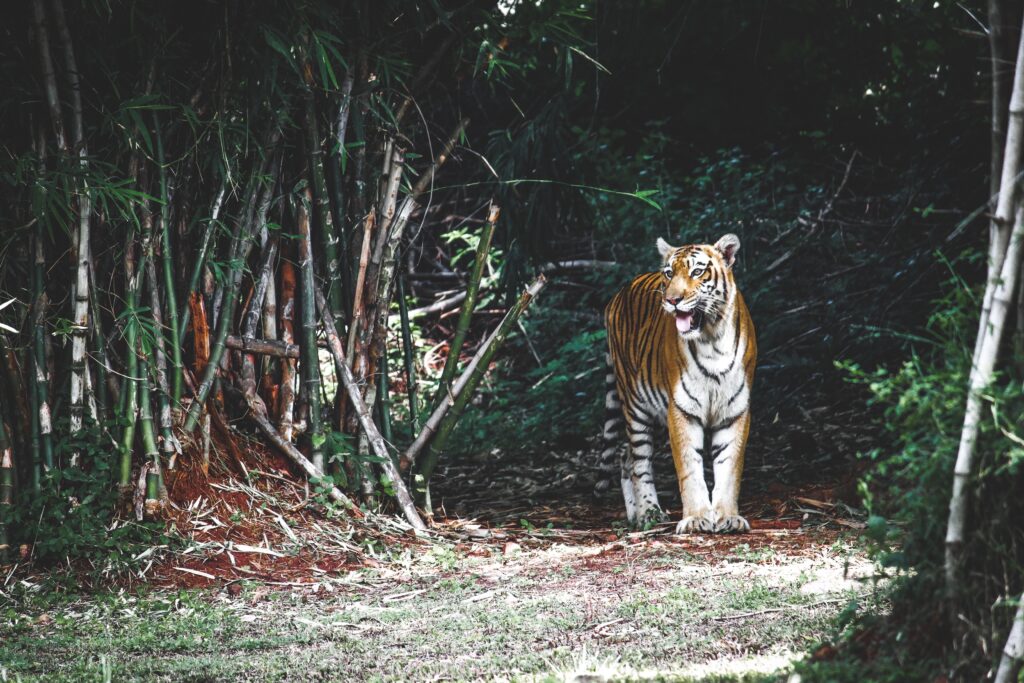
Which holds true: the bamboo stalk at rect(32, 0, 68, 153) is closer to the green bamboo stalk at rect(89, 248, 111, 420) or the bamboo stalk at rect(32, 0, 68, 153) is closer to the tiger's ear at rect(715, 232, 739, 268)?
the green bamboo stalk at rect(89, 248, 111, 420)

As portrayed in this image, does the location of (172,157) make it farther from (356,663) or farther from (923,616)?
(923,616)

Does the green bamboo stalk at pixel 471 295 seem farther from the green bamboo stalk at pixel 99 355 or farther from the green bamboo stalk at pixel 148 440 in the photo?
the green bamboo stalk at pixel 99 355

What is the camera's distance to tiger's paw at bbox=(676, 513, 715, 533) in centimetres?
526

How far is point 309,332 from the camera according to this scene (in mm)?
5246

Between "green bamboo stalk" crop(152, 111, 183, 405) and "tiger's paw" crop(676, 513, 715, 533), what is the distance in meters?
2.27

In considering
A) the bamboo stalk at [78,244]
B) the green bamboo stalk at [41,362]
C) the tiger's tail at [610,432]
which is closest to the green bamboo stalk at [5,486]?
the green bamboo stalk at [41,362]

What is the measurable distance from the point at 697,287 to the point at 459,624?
222 centimetres

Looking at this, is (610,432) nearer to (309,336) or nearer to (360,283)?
(360,283)

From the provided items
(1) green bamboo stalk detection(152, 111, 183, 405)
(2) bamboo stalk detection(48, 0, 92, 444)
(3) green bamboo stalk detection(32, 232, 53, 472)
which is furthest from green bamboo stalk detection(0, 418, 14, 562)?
(1) green bamboo stalk detection(152, 111, 183, 405)

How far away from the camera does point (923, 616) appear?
220 centimetres

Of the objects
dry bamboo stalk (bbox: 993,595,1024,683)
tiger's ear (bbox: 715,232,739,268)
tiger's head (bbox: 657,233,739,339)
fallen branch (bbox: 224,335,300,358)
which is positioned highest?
tiger's ear (bbox: 715,232,739,268)

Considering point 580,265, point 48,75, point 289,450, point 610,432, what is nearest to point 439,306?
point 580,265

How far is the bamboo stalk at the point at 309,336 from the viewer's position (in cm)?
524

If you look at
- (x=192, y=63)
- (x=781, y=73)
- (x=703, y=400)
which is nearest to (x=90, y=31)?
(x=192, y=63)
